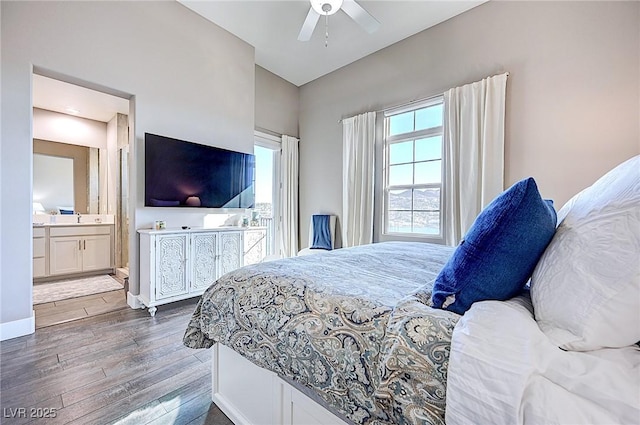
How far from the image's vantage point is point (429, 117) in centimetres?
340

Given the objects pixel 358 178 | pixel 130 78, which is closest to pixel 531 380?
pixel 358 178

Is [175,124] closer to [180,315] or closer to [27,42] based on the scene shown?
[27,42]

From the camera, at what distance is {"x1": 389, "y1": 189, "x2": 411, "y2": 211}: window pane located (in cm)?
358

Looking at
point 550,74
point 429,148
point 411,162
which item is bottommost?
point 411,162

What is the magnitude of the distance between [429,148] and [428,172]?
306 mm

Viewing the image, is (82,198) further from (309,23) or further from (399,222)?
(399,222)

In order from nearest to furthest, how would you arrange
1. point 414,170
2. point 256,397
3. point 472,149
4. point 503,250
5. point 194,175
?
point 503,250
point 256,397
point 472,149
point 194,175
point 414,170

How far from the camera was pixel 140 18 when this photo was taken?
9.34ft

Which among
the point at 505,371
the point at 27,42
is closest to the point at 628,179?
the point at 505,371

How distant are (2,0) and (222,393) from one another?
3.44m

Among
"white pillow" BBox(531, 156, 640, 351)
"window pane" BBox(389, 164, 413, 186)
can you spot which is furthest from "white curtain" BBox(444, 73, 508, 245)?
"white pillow" BBox(531, 156, 640, 351)

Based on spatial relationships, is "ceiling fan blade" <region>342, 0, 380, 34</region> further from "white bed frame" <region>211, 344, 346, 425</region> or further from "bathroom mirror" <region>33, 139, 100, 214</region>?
"bathroom mirror" <region>33, 139, 100, 214</region>

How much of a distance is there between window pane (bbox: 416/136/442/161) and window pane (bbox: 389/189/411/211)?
476 mm

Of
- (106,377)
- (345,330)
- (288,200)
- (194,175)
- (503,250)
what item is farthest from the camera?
(288,200)
